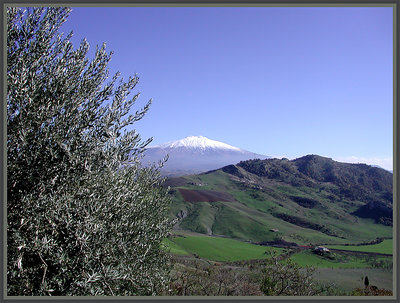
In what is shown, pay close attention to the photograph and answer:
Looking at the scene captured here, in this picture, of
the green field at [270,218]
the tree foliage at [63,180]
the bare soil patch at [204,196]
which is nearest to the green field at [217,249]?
the green field at [270,218]

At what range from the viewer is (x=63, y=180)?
7.47m

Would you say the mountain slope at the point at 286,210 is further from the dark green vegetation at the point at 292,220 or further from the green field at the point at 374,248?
the green field at the point at 374,248

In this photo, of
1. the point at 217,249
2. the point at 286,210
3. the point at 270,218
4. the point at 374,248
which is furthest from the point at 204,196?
the point at 374,248

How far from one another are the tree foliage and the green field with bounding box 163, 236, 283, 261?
64.6 metres

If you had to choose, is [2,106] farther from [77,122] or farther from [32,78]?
[77,122]

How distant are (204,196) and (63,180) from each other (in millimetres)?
140312

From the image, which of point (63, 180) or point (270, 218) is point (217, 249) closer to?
point (270, 218)

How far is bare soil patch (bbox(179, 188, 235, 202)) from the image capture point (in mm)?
139500

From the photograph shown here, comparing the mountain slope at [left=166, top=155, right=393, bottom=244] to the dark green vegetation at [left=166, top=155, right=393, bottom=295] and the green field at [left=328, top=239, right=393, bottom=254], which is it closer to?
the dark green vegetation at [left=166, top=155, right=393, bottom=295]

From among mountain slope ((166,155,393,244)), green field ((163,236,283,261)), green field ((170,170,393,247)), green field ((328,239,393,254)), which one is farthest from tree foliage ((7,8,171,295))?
mountain slope ((166,155,393,244))

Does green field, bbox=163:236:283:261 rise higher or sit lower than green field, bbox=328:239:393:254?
higher

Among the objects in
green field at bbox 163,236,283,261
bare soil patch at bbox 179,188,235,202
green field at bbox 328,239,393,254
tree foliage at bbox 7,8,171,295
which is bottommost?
green field at bbox 328,239,393,254

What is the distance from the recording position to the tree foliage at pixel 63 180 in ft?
23.3

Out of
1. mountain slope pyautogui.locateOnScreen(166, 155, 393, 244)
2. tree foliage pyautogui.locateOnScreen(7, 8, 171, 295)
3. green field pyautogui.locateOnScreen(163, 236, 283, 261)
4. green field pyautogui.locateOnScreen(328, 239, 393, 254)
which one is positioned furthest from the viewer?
mountain slope pyautogui.locateOnScreen(166, 155, 393, 244)
